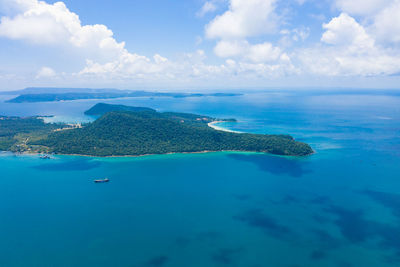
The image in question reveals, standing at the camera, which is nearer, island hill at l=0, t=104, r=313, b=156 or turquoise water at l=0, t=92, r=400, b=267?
turquoise water at l=0, t=92, r=400, b=267

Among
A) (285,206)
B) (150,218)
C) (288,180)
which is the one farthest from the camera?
(288,180)

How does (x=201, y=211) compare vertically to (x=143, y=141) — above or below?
below

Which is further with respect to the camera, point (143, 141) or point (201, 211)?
point (143, 141)

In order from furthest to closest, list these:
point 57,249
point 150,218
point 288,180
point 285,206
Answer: point 288,180 → point 285,206 → point 150,218 → point 57,249

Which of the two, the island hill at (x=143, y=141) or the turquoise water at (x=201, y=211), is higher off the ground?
the island hill at (x=143, y=141)

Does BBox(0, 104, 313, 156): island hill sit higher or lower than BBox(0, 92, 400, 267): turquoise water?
higher

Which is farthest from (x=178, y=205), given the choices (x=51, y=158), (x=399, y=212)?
(x=51, y=158)

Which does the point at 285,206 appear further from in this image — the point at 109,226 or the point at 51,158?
the point at 51,158

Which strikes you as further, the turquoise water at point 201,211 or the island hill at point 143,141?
the island hill at point 143,141
